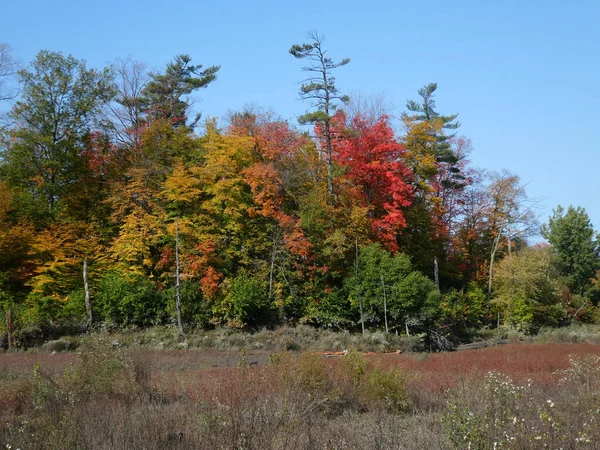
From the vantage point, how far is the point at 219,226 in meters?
35.0

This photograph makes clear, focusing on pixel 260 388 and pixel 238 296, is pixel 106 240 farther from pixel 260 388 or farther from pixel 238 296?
pixel 260 388

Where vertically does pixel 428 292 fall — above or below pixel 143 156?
below

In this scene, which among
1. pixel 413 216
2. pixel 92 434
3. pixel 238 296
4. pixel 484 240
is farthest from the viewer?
pixel 484 240

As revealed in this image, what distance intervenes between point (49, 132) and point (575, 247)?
5139cm

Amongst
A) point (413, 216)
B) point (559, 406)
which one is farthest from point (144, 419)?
point (413, 216)

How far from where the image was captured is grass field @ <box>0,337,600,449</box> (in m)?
6.53

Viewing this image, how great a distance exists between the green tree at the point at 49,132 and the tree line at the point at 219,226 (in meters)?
0.09

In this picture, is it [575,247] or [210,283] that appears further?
[575,247]

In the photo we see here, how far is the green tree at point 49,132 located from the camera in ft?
119

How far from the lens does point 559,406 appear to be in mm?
9102

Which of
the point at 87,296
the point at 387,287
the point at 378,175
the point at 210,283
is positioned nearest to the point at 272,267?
the point at 210,283

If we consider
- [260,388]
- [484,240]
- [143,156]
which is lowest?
[260,388]

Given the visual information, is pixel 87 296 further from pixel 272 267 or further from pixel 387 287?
pixel 387 287

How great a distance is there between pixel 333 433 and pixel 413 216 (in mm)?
35340
